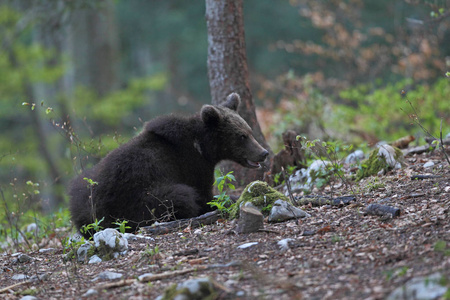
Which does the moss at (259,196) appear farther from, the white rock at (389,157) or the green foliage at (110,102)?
the green foliage at (110,102)

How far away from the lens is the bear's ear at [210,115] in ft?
22.3

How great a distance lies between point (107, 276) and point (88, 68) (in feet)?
54.3

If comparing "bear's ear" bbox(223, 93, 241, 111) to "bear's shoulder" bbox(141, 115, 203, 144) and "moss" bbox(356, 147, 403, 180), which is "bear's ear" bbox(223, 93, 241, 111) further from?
"moss" bbox(356, 147, 403, 180)

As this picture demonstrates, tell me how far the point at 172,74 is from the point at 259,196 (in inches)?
1182

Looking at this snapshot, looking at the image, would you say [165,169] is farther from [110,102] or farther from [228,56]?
[110,102]

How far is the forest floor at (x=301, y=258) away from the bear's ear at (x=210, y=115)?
1.64 meters

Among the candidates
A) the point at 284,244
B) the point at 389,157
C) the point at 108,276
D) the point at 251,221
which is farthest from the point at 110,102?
the point at 284,244

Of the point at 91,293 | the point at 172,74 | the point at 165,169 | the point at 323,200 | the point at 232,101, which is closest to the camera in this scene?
the point at 91,293

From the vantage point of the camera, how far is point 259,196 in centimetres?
571

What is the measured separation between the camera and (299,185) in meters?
7.24

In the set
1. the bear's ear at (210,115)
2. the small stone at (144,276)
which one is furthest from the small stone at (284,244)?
the bear's ear at (210,115)

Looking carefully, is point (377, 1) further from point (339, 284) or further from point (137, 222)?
point (339, 284)

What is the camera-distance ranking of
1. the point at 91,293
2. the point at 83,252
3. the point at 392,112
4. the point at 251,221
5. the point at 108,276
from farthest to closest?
the point at 392,112
the point at 83,252
the point at 251,221
the point at 108,276
the point at 91,293

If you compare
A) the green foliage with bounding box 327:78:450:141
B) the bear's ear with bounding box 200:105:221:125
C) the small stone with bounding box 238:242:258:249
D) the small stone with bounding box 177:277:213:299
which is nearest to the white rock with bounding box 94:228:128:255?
the small stone with bounding box 238:242:258:249
